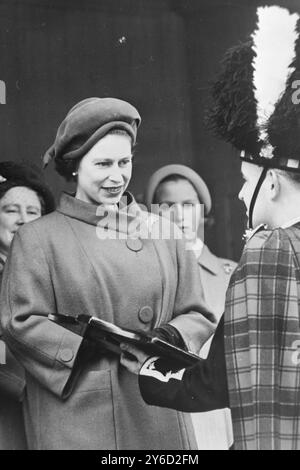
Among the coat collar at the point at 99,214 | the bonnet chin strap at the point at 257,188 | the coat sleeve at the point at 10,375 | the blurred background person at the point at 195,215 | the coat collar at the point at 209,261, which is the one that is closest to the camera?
the bonnet chin strap at the point at 257,188

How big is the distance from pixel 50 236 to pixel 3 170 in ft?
1.36

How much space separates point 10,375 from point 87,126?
1.08 meters

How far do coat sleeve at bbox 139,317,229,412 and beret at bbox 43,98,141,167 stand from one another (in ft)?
3.14

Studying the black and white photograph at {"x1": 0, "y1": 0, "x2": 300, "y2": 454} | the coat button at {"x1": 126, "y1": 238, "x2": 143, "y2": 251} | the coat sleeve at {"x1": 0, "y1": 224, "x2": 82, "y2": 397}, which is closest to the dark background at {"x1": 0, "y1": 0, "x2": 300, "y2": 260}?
the black and white photograph at {"x1": 0, "y1": 0, "x2": 300, "y2": 454}

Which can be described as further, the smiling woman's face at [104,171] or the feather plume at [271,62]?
the smiling woman's face at [104,171]

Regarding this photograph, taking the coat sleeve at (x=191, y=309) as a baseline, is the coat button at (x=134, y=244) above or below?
above

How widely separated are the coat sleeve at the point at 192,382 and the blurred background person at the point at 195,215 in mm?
555

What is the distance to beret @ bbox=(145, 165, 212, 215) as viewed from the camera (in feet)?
13.1

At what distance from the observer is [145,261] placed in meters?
3.72

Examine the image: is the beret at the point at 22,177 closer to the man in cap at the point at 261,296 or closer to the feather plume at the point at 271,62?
the man in cap at the point at 261,296

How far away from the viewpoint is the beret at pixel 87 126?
3695 millimetres

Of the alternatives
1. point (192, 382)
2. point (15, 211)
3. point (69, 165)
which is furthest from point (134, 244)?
point (192, 382)

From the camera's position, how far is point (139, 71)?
160 inches

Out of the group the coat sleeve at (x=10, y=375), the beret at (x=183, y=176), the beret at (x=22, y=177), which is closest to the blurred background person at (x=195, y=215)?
the beret at (x=183, y=176)
